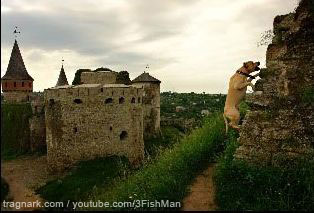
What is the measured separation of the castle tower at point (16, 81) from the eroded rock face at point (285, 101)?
36.2 metres

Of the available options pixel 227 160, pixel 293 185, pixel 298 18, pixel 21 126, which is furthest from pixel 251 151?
pixel 21 126

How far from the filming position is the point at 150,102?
36.2 metres

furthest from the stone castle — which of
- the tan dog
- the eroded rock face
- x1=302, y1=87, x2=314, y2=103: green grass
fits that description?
x1=302, y1=87, x2=314, y2=103: green grass

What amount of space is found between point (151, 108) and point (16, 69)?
599 inches

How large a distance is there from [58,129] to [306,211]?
19367 millimetres

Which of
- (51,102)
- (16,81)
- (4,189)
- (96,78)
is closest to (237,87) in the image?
(4,189)

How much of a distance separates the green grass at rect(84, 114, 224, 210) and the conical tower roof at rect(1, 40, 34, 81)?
1344 inches

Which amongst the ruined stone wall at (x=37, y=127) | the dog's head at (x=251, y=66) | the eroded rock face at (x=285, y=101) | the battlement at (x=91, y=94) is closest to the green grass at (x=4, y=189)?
the eroded rock face at (x=285, y=101)

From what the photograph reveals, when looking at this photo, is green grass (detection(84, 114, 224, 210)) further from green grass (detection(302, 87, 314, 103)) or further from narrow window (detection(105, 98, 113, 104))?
narrow window (detection(105, 98, 113, 104))

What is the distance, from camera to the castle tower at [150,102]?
35562 mm

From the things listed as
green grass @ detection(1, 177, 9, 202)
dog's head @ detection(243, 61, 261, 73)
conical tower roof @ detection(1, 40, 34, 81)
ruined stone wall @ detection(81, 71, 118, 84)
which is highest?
conical tower roof @ detection(1, 40, 34, 81)

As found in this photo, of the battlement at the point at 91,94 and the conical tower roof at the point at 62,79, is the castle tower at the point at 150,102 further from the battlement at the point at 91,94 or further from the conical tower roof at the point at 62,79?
the battlement at the point at 91,94

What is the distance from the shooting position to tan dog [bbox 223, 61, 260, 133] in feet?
29.1

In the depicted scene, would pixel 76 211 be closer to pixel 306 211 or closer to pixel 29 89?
pixel 306 211
